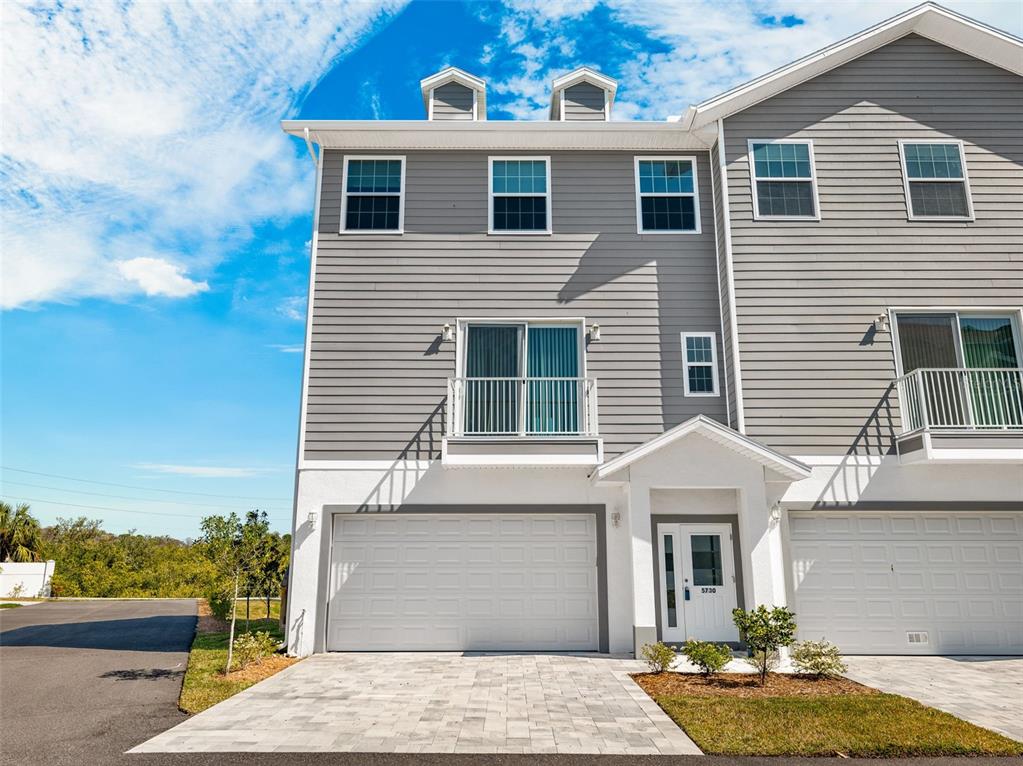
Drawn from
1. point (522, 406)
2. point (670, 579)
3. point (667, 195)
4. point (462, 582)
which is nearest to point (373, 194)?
Result: point (522, 406)

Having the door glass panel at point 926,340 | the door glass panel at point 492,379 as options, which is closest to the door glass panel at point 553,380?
the door glass panel at point 492,379

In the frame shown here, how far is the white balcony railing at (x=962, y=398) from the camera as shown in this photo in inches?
392

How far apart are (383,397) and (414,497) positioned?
1.85 m

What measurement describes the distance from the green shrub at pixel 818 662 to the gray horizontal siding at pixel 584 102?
10150 mm

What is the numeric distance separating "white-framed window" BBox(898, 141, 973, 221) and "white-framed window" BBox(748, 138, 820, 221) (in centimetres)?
172

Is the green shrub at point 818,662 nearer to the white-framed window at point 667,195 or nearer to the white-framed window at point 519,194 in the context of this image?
the white-framed window at point 667,195

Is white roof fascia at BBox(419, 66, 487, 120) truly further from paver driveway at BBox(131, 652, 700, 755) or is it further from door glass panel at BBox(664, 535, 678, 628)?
paver driveway at BBox(131, 652, 700, 755)

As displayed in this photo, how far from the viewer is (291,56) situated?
10758 millimetres

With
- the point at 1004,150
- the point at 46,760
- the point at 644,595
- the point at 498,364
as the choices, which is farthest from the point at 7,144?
the point at 1004,150

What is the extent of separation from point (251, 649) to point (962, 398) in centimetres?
1199

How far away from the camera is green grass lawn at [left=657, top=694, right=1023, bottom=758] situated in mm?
5309

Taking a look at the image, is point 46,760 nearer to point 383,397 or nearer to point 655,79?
point 383,397

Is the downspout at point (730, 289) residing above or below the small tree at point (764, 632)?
above

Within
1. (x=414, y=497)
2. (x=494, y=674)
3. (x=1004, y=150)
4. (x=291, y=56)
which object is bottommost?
(x=494, y=674)
